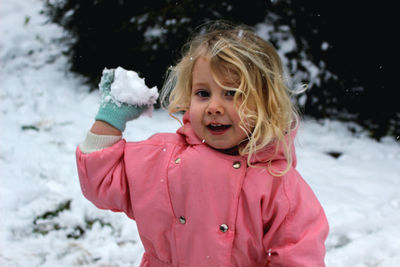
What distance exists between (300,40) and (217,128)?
2916mm

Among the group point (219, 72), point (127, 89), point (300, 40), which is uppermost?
point (219, 72)

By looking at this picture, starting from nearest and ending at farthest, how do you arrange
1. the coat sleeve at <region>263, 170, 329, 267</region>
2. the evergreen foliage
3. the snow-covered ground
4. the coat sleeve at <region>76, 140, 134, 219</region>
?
the coat sleeve at <region>263, 170, 329, 267</region> < the coat sleeve at <region>76, 140, 134, 219</region> < the snow-covered ground < the evergreen foliage

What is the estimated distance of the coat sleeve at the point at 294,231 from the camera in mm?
1235

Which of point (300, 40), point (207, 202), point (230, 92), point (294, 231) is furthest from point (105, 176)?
point (300, 40)

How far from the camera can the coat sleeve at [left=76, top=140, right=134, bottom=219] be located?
1368 mm

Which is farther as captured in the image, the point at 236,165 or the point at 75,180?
the point at 75,180

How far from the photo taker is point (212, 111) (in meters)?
1.25

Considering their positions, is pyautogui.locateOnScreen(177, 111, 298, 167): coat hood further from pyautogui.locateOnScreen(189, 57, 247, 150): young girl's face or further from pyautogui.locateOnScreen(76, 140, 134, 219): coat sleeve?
pyautogui.locateOnScreen(76, 140, 134, 219): coat sleeve

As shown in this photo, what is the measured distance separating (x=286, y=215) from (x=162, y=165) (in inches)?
18.5

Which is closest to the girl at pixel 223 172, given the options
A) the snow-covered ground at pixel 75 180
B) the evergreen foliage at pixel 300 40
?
the snow-covered ground at pixel 75 180

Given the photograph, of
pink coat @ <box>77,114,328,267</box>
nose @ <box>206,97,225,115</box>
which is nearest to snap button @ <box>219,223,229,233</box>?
pink coat @ <box>77,114,328,267</box>

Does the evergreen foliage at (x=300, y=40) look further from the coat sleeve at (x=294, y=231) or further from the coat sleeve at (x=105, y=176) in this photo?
the coat sleeve at (x=294, y=231)

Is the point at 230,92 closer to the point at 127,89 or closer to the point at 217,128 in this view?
the point at 217,128

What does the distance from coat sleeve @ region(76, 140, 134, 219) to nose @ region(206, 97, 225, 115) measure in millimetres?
395
